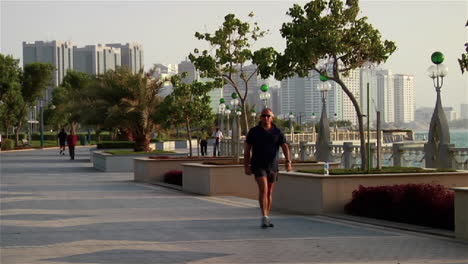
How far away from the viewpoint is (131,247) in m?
9.52

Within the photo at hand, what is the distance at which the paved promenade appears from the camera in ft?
28.6

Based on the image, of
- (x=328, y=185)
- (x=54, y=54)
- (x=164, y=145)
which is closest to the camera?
(x=328, y=185)

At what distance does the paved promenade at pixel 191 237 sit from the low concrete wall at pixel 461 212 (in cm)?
19

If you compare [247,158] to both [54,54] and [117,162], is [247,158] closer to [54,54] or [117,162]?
[117,162]

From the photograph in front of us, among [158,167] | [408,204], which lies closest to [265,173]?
[408,204]

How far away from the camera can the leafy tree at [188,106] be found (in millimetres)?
26891

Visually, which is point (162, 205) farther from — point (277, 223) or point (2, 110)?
point (2, 110)

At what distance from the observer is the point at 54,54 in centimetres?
18550

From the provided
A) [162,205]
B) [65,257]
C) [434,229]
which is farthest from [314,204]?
[65,257]

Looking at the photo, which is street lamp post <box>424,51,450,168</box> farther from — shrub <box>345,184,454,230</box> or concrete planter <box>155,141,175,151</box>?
concrete planter <box>155,141,175,151</box>

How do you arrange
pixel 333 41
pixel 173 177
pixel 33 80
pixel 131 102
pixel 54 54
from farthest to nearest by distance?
1. pixel 54 54
2. pixel 33 80
3. pixel 131 102
4. pixel 173 177
5. pixel 333 41

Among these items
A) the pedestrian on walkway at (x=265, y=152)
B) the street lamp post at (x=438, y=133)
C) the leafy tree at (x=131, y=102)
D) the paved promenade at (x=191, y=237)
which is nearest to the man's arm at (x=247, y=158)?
the pedestrian on walkway at (x=265, y=152)

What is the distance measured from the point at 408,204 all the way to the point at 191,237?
10.8 ft

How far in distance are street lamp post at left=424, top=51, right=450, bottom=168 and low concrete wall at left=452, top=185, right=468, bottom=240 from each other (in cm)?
890
